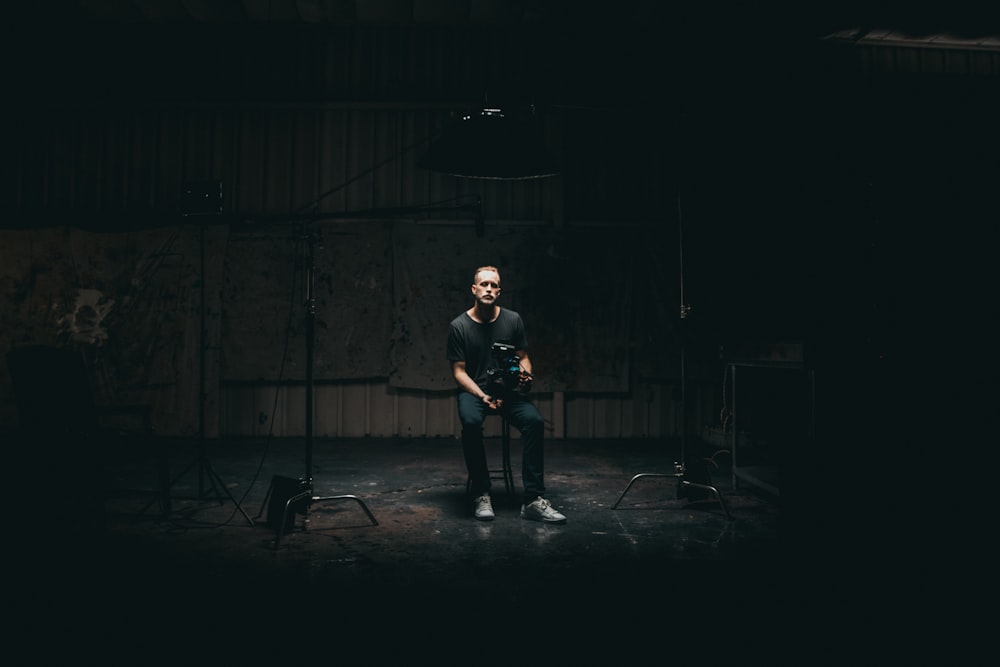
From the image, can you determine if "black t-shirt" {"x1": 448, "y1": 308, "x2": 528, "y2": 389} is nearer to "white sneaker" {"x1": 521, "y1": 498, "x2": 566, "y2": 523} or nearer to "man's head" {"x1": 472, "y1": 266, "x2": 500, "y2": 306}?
"man's head" {"x1": 472, "y1": 266, "x2": 500, "y2": 306}

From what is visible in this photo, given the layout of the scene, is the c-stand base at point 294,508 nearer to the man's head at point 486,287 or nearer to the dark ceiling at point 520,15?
the man's head at point 486,287

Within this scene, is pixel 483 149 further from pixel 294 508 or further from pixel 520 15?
pixel 520 15

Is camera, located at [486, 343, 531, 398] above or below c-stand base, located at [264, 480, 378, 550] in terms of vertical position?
above

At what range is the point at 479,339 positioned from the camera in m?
3.77

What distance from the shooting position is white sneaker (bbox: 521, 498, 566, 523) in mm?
3242

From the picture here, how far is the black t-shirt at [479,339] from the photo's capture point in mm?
3732

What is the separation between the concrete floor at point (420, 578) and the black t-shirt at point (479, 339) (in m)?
0.83

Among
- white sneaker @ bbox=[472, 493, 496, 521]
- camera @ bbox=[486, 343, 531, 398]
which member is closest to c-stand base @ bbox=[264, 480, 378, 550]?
white sneaker @ bbox=[472, 493, 496, 521]

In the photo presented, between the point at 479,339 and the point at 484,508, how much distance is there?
101 centimetres

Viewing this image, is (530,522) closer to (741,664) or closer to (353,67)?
(741,664)

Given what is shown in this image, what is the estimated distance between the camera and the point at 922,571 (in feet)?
6.93

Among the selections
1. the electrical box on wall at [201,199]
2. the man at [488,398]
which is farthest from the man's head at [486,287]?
the electrical box on wall at [201,199]

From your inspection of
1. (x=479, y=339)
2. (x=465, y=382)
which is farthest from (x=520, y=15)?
(x=465, y=382)

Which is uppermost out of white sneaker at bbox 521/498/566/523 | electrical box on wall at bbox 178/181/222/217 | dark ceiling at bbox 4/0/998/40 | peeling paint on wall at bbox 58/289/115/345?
dark ceiling at bbox 4/0/998/40
